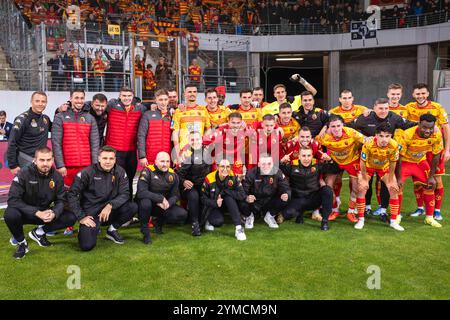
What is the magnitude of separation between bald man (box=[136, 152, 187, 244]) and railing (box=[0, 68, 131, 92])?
7.05m

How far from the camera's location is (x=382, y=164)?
5.68 m

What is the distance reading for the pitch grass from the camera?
362 cm

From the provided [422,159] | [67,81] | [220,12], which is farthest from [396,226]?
[220,12]

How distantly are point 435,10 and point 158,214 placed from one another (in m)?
20.3

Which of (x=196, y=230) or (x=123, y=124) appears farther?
(x=123, y=124)

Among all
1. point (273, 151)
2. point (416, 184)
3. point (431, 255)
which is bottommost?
point (431, 255)

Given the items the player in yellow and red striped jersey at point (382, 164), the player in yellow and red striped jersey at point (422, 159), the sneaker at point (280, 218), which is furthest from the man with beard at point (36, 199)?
the player in yellow and red striped jersey at point (422, 159)

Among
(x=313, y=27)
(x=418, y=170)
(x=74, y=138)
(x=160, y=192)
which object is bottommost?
(x=160, y=192)

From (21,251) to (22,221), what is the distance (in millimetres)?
314

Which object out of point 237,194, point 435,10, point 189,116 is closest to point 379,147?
point 237,194

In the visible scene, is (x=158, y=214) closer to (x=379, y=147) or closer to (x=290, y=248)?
(x=290, y=248)

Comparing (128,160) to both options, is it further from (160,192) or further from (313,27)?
(313,27)

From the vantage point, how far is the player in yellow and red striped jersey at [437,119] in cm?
608

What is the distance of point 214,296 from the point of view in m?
3.52
